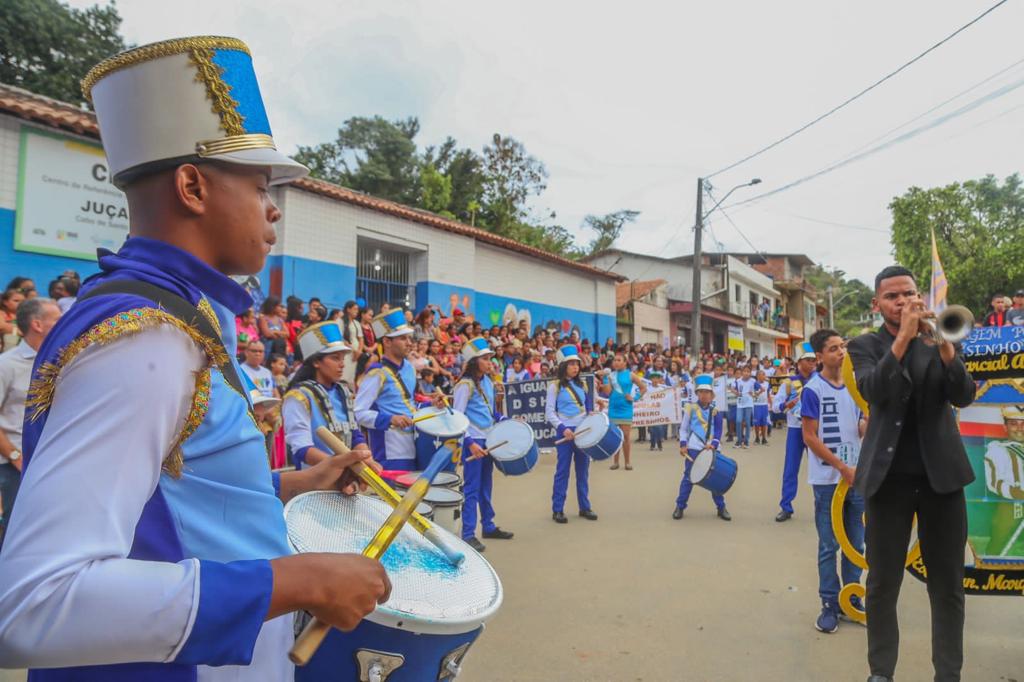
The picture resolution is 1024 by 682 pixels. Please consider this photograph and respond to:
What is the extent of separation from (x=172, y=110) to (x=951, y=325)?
10.3 ft

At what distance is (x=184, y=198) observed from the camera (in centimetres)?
118

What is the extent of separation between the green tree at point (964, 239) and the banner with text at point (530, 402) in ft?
83.4

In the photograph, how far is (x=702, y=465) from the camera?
7816 mm

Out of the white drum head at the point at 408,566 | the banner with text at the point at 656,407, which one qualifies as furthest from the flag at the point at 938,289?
the banner with text at the point at 656,407

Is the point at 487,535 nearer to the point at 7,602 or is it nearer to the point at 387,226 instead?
the point at 7,602

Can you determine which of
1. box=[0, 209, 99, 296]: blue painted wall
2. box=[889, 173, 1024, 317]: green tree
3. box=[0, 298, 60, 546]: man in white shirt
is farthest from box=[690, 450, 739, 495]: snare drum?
box=[889, 173, 1024, 317]: green tree

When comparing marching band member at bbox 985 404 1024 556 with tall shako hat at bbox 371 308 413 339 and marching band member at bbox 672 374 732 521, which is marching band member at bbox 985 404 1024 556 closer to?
marching band member at bbox 672 374 732 521

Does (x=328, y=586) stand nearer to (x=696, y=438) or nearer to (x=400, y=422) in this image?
(x=400, y=422)

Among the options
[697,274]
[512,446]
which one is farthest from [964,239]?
[512,446]

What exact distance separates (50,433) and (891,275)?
3605 mm

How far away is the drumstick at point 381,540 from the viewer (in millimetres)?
1051

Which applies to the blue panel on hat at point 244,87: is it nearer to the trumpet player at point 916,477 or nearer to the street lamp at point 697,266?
the trumpet player at point 916,477

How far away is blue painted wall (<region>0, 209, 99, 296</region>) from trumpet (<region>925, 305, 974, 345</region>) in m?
11.0

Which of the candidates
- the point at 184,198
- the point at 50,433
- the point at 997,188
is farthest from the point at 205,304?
the point at 997,188
